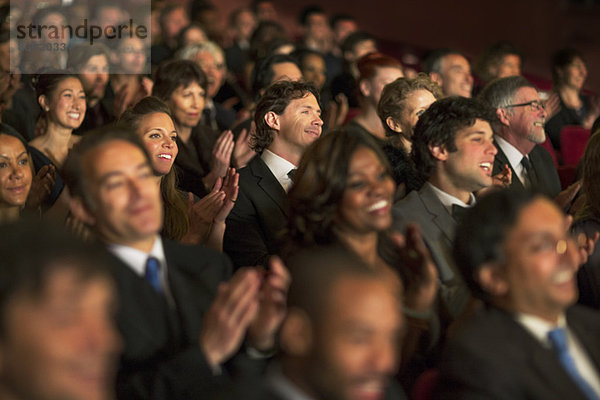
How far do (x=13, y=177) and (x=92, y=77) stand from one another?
4.85 ft

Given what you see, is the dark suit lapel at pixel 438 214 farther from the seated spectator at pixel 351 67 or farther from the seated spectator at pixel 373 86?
the seated spectator at pixel 351 67

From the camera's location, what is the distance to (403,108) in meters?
3.14

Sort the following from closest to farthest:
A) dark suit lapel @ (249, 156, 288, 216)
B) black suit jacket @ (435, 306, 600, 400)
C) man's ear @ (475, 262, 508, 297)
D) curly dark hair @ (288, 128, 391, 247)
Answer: black suit jacket @ (435, 306, 600, 400), man's ear @ (475, 262, 508, 297), curly dark hair @ (288, 128, 391, 247), dark suit lapel @ (249, 156, 288, 216)

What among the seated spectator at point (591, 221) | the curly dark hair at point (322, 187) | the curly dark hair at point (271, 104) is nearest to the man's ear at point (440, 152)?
→ the seated spectator at point (591, 221)

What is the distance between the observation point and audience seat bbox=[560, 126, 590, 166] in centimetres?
412

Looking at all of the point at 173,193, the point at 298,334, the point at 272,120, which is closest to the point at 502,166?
the point at 272,120

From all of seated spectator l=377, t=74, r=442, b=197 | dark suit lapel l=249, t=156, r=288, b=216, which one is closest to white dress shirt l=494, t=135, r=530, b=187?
seated spectator l=377, t=74, r=442, b=197

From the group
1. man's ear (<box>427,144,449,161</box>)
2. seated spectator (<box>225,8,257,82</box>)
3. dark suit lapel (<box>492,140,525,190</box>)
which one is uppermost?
man's ear (<box>427,144,449,161</box>)

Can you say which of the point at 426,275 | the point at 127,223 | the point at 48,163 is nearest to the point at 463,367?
the point at 426,275

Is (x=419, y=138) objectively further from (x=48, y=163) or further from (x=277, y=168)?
(x=48, y=163)

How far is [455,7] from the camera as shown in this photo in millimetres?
8086

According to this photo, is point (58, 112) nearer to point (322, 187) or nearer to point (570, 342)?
point (322, 187)

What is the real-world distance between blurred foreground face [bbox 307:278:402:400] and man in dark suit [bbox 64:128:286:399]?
10.5 inches

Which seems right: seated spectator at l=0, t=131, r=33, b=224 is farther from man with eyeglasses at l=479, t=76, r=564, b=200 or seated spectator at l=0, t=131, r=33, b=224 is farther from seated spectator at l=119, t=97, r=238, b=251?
man with eyeglasses at l=479, t=76, r=564, b=200
